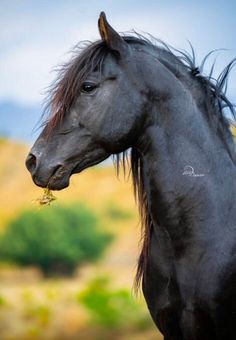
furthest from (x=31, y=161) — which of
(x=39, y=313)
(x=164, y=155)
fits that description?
(x=39, y=313)

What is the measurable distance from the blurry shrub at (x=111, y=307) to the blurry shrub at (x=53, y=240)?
0.22m

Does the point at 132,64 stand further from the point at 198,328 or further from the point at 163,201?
the point at 198,328

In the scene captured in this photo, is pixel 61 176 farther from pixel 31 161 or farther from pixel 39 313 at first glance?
pixel 39 313

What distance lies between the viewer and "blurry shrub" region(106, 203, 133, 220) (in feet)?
17.4

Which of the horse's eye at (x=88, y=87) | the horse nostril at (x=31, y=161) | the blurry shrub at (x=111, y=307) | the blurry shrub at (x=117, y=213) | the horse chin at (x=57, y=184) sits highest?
the blurry shrub at (x=117, y=213)

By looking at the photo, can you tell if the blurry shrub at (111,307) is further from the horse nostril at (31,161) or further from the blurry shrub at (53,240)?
the horse nostril at (31,161)

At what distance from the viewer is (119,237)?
5211mm

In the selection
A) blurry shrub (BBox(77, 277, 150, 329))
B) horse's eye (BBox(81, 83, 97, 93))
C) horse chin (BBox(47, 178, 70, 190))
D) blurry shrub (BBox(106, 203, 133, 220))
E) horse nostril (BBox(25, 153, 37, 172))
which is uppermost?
blurry shrub (BBox(106, 203, 133, 220))

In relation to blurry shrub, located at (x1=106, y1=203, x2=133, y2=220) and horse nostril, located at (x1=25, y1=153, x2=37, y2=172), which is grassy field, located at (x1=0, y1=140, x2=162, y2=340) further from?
horse nostril, located at (x1=25, y1=153, x2=37, y2=172)

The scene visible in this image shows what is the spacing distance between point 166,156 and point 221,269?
446 mm

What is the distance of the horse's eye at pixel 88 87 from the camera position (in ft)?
8.74

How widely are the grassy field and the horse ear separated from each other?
2.56 meters

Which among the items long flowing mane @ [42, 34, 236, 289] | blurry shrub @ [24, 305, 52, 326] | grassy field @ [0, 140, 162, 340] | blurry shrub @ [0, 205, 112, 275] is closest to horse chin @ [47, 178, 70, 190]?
long flowing mane @ [42, 34, 236, 289]

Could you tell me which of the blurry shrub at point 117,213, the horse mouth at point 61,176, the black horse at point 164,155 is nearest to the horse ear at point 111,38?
the black horse at point 164,155
